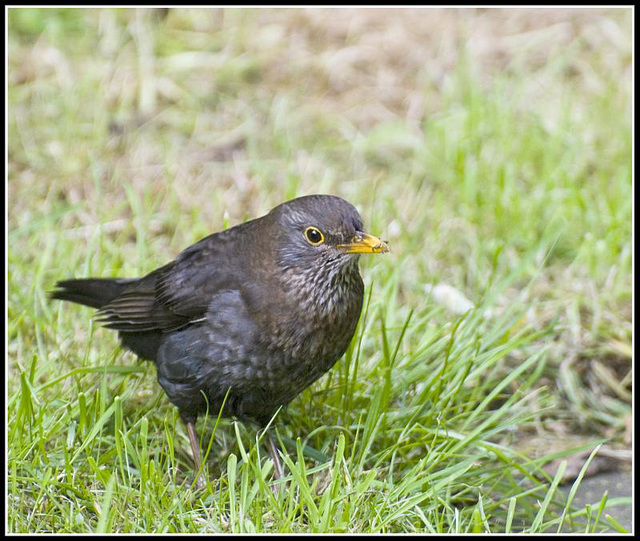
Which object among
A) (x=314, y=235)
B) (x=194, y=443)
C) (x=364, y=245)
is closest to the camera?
(x=364, y=245)

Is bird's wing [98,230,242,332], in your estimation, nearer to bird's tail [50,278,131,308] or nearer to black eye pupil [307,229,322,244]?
bird's tail [50,278,131,308]

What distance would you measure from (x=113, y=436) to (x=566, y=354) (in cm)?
245

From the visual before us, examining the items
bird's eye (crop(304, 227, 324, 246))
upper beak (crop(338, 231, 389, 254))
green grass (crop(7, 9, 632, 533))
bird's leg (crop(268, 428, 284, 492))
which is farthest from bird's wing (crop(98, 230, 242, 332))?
bird's leg (crop(268, 428, 284, 492))

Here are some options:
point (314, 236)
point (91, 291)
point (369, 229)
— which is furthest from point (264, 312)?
point (369, 229)

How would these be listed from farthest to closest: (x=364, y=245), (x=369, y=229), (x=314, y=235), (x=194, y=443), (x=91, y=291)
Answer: (x=369, y=229), (x=91, y=291), (x=194, y=443), (x=314, y=235), (x=364, y=245)

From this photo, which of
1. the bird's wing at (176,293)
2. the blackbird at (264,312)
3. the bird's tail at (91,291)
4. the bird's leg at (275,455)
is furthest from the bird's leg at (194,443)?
the bird's tail at (91,291)

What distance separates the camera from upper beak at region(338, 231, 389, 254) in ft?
12.0

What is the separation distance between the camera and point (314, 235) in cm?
380

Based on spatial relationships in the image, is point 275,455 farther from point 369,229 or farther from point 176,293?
point 369,229

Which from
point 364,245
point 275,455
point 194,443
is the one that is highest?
point 364,245

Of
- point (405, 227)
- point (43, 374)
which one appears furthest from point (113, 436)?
point (405, 227)

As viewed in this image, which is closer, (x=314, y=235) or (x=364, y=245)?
(x=364, y=245)

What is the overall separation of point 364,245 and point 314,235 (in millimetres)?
227

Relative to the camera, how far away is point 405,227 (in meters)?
5.65
